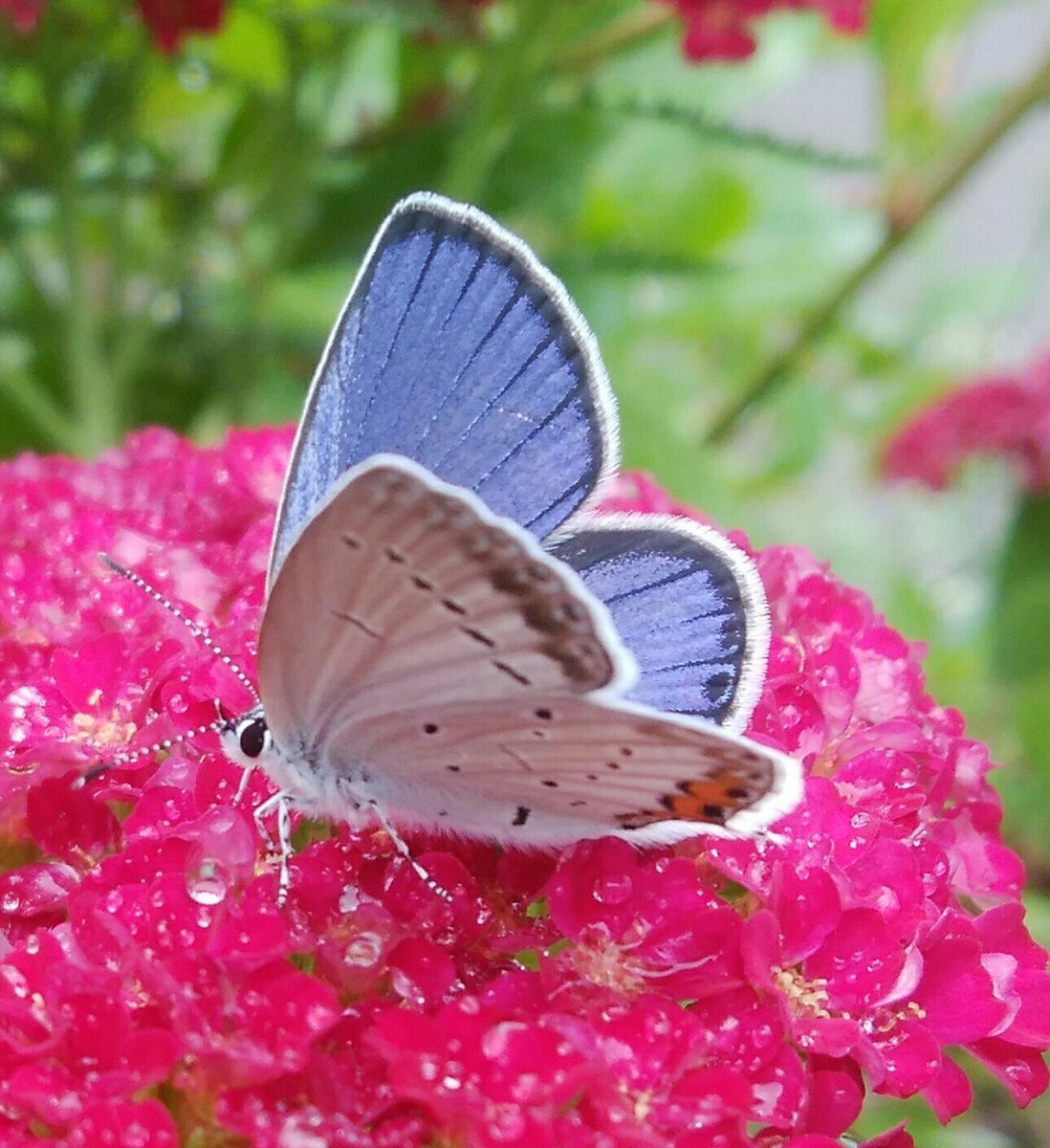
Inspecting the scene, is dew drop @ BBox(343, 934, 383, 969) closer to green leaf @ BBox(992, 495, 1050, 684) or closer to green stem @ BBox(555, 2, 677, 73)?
green stem @ BBox(555, 2, 677, 73)

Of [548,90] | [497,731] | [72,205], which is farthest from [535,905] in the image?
[548,90]

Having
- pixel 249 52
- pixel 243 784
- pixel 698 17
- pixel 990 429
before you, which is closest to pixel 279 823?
pixel 243 784

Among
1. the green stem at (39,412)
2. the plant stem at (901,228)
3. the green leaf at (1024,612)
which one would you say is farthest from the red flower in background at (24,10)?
the green leaf at (1024,612)

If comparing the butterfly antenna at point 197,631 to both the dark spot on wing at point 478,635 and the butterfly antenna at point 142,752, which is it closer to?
the butterfly antenna at point 142,752

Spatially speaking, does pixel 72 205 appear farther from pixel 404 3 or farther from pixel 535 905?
pixel 535 905

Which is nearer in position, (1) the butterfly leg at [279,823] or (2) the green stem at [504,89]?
(1) the butterfly leg at [279,823]

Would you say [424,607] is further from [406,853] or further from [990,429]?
[990,429]
